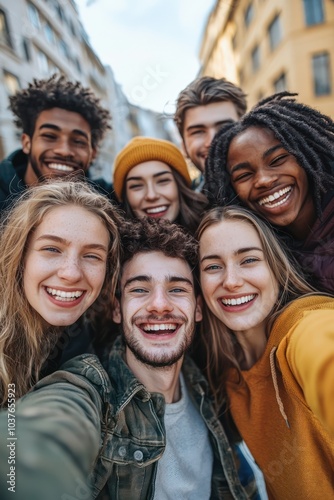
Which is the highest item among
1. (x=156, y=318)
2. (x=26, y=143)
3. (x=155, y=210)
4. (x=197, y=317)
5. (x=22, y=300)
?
(x=26, y=143)

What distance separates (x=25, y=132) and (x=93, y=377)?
2.62 meters

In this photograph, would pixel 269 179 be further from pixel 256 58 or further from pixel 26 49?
pixel 256 58

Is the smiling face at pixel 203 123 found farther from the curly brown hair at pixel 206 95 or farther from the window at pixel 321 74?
the window at pixel 321 74

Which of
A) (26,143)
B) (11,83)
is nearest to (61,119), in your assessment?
(26,143)

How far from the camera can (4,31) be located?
13.0 ft

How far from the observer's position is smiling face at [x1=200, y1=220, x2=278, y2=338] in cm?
203

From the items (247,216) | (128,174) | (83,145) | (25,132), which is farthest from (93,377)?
(25,132)

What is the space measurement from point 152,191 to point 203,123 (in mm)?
1027

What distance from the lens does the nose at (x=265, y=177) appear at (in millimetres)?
2176

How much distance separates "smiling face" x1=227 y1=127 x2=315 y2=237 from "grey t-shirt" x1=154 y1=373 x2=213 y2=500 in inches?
60.6

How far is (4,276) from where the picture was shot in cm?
199

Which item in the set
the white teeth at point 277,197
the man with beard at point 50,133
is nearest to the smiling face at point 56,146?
the man with beard at point 50,133

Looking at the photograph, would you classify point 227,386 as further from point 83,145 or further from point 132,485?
point 83,145

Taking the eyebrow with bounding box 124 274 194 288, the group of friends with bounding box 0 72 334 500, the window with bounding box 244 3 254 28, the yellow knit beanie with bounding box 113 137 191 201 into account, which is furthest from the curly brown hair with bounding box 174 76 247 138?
the window with bounding box 244 3 254 28
